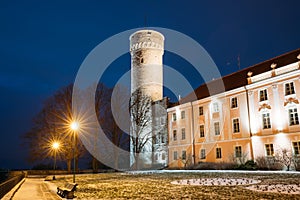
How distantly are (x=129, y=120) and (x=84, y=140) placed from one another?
6747 mm

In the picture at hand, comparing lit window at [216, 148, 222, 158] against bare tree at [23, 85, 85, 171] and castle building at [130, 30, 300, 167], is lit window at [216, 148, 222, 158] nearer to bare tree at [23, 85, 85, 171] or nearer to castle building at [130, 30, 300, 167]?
castle building at [130, 30, 300, 167]

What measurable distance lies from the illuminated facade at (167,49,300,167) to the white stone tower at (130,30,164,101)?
809 centimetres

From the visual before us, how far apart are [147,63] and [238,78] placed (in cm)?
1814

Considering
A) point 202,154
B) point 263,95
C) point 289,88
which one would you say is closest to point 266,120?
point 263,95

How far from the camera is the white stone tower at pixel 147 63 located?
Answer: 46938 mm

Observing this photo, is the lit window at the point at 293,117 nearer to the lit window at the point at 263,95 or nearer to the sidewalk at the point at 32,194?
the lit window at the point at 263,95

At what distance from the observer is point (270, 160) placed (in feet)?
83.7

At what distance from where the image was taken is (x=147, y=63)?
47.7 metres

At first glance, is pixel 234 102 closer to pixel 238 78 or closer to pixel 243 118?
pixel 243 118

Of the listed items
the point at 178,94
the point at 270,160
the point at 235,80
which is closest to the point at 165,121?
the point at 178,94

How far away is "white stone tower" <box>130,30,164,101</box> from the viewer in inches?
1848

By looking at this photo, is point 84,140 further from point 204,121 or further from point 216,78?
point 216,78

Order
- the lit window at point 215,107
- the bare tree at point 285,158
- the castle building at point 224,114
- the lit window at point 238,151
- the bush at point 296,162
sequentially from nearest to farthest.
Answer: the bush at point 296,162 < the bare tree at point 285,158 < the castle building at point 224,114 < the lit window at point 238,151 < the lit window at point 215,107

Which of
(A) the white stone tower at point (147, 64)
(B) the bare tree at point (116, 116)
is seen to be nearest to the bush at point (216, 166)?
(B) the bare tree at point (116, 116)
